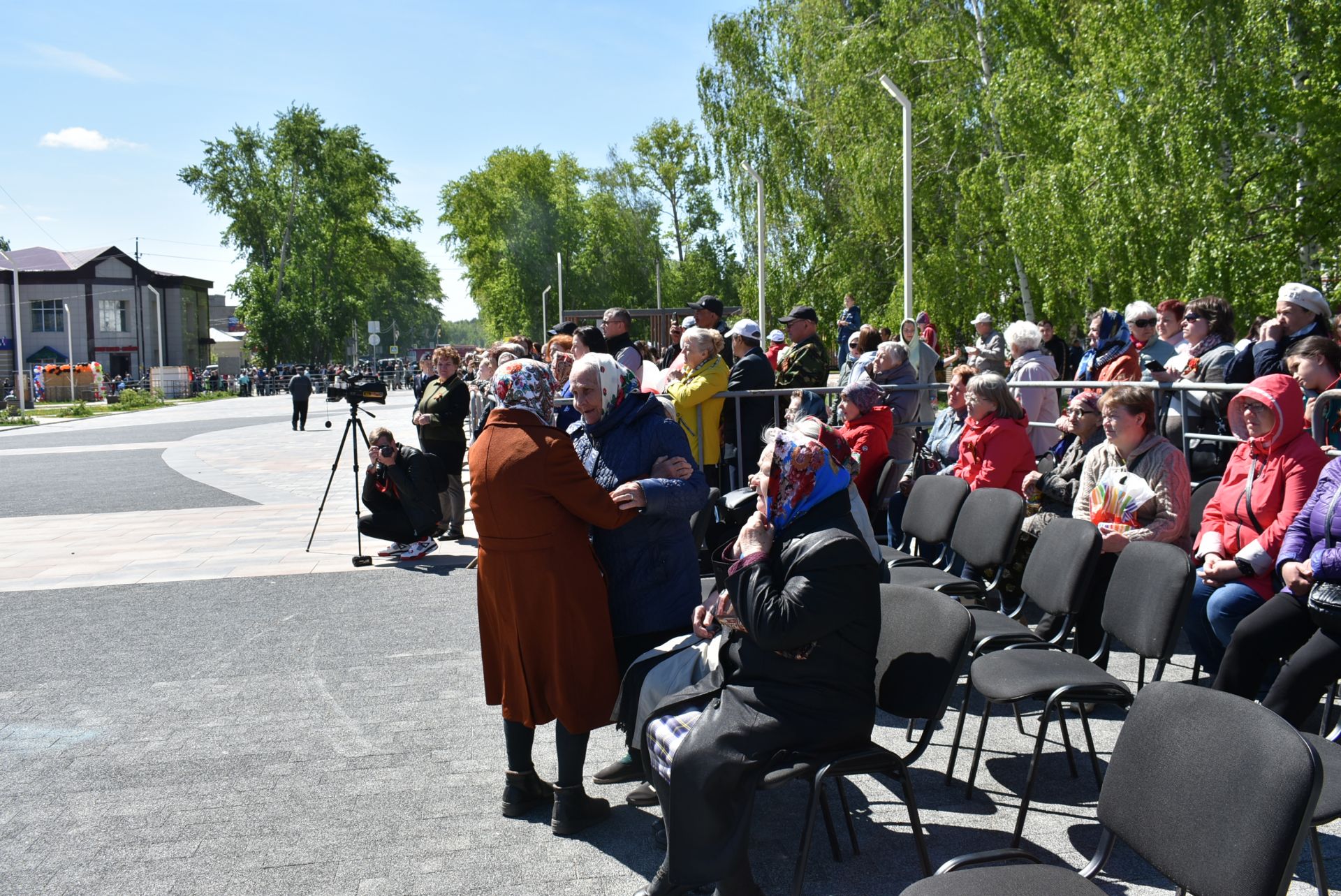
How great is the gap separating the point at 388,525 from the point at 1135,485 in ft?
21.6

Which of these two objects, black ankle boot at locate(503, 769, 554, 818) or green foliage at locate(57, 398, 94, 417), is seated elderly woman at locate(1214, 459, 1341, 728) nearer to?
black ankle boot at locate(503, 769, 554, 818)

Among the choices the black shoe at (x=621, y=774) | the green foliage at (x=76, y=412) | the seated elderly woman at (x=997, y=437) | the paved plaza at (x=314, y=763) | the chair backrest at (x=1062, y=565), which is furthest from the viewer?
the green foliage at (x=76, y=412)

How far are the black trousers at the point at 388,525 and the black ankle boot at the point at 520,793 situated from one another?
566 centimetres

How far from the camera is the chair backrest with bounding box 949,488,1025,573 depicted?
5578 mm

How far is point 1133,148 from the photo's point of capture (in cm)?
1700

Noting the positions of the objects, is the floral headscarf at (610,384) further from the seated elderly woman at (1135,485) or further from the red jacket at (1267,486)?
the red jacket at (1267,486)

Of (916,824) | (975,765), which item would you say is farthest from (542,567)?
(975,765)

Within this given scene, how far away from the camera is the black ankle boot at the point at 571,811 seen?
160 inches

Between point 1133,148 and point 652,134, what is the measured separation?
154 ft

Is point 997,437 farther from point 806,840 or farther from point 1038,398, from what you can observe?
point 806,840

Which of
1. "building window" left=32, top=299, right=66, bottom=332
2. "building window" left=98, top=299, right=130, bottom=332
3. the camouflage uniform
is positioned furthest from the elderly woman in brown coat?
"building window" left=32, top=299, right=66, bottom=332

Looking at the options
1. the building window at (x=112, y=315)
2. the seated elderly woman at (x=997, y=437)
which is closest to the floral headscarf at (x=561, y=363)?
the seated elderly woman at (x=997, y=437)

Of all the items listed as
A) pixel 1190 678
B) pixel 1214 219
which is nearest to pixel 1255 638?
pixel 1190 678

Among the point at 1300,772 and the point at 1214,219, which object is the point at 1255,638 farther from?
the point at 1214,219
